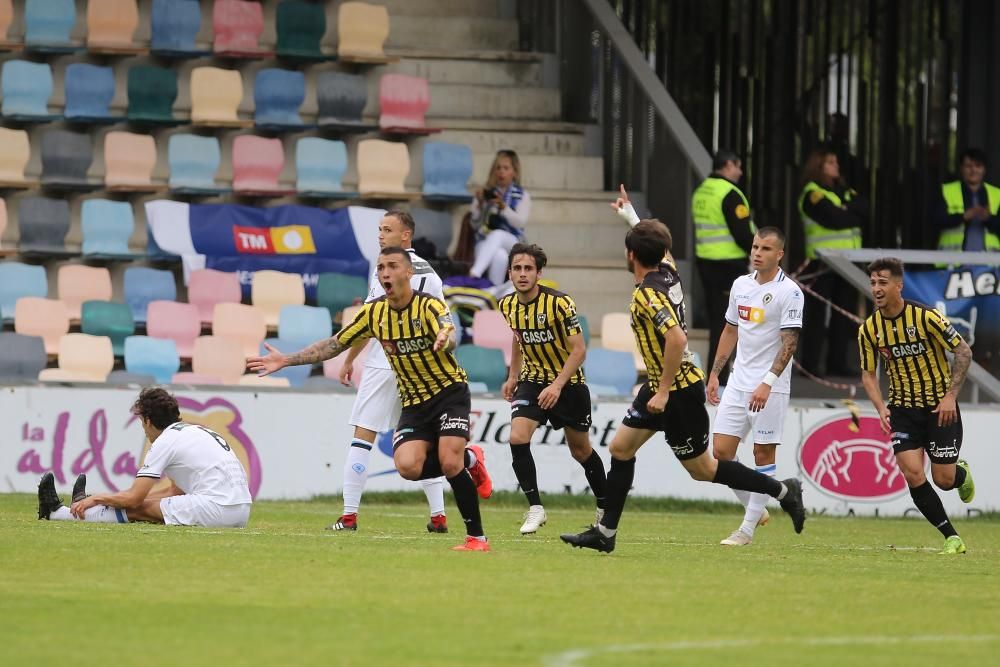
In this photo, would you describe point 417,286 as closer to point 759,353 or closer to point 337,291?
point 759,353

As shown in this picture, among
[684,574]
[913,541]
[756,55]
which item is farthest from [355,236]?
[684,574]

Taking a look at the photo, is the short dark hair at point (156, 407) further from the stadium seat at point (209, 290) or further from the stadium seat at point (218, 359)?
the stadium seat at point (209, 290)

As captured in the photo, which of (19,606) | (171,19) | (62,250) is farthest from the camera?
(171,19)

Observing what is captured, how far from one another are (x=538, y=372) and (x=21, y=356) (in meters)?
6.27

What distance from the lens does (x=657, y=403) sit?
984 centimetres

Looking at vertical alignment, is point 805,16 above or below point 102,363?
above

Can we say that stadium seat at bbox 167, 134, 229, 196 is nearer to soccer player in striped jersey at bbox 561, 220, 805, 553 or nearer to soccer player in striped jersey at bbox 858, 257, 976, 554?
soccer player in striped jersey at bbox 858, 257, 976, 554

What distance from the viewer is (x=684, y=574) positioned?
908 centimetres

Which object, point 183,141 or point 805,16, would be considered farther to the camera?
point 805,16

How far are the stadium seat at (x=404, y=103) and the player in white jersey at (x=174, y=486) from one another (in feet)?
29.6

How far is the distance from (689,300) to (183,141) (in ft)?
17.5

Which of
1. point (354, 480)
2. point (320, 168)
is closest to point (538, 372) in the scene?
point (354, 480)

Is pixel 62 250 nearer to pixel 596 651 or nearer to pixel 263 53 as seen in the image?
pixel 263 53

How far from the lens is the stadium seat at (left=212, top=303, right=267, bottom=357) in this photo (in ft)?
57.3
